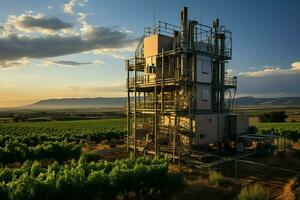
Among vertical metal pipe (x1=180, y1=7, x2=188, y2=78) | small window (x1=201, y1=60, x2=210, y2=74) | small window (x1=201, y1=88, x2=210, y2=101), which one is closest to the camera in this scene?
vertical metal pipe (x1=180, y1=7, x2=188, y2=78)

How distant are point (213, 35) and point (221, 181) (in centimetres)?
1489

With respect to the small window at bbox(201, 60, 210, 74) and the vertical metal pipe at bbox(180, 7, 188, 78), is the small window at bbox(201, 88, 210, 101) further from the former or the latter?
the vertical metal pipe at bbox(180, 7, 188, 78)

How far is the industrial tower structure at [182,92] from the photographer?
84.6 ft

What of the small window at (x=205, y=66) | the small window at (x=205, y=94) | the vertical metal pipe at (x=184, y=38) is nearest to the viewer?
the vertical metal pipe at (x=184, y=38)

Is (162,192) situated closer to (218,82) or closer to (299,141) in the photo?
(218,82)

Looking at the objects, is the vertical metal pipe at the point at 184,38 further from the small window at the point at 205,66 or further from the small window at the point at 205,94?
the small window at the point at 205,94

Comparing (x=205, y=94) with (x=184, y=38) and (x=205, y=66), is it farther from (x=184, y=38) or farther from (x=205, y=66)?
(x=184, y=38)

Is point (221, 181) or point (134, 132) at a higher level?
point (134, 132)

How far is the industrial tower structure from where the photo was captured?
2578 cm

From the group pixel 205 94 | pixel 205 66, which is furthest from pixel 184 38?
pixel 205 94

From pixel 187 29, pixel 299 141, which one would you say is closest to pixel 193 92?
pixel 187 29

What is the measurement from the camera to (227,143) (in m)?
29.0

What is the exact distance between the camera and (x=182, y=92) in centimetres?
2678

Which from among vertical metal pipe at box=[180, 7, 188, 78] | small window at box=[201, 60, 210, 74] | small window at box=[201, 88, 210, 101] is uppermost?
vertical metal pipe at box=[180, 7, 188, 78]
